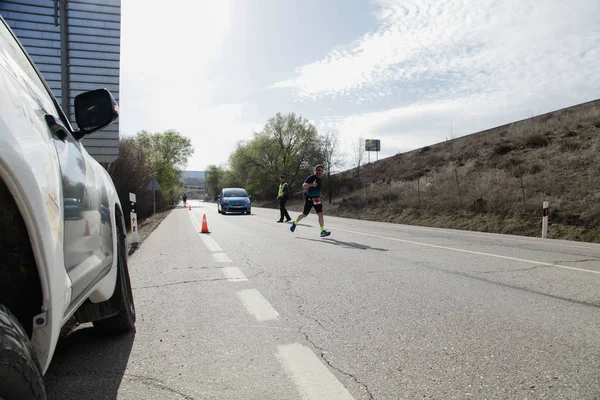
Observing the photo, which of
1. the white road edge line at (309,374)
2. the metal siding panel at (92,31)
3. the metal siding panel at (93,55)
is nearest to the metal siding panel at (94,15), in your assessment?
the metal siding panel at (92,31)

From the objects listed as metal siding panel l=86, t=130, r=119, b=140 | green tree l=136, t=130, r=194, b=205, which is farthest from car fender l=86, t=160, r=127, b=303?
green tree l=136, t=130, r=194, b=205

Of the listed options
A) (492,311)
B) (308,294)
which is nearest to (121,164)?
(308,294)

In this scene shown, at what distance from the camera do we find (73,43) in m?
7.60

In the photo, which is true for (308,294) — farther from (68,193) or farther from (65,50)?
(65,50)

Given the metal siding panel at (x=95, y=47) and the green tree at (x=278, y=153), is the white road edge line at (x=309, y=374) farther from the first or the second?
the green tree at (x=278, y=153)

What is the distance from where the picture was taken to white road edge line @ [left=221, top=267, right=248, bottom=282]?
520cm

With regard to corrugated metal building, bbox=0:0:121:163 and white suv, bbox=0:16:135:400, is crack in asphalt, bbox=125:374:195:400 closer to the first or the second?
white suv, bbox=0:16:135:400

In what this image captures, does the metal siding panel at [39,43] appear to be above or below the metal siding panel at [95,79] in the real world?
below

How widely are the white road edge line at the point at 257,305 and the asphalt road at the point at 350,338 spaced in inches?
1.2

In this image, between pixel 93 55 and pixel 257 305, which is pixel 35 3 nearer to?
pixel 93 55

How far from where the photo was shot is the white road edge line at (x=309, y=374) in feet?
7.08

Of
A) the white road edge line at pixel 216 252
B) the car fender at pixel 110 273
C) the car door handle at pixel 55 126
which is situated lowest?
the white road edge line at pixel 216 252

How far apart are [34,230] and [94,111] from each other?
1.46 metres

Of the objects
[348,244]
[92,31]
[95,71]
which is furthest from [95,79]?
[348,244]
